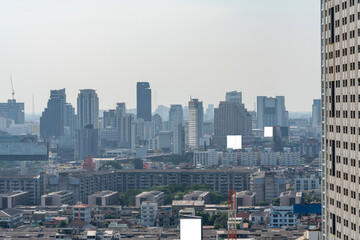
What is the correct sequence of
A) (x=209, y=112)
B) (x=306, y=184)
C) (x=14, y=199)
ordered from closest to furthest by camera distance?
(x=14, y=199) < (x=306, y=184) < (x=209, y=112)

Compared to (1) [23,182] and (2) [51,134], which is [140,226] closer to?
(1) [23,182]

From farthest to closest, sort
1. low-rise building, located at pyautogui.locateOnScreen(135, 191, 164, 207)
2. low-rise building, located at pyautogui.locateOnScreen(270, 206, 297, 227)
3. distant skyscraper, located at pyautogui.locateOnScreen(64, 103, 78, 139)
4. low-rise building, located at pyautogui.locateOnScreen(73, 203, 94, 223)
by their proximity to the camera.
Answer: distant skyscraper, located at pyautogui.locateOnScreen(64, 103, 78, 139) < low-rise building, located at pyautogui.locateOnScreen(135, 191, 164, 207) < low-rise building, located at pyautogui.locateOnScreen(73, 203, 94, 223) < low-rise building, located at pyautogui.locateOnScreen(270, 206, 297, 227)

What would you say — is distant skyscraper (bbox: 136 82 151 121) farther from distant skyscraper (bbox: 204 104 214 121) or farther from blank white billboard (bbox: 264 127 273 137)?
blank white billboard (bbox: 264 127 273 137)

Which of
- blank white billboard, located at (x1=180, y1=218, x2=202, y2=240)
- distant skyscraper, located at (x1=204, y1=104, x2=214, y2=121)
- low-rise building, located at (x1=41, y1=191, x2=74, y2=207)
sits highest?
distant skyscraper, located at (x1=204, y1=104, x2=214, y2=121)

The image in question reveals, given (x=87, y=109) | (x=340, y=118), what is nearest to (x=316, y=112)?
(x=87, y=109)


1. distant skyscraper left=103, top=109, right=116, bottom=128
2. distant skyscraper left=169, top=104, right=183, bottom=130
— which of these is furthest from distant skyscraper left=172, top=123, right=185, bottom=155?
distant skyscraper left=169, top=104, right=183, bottom=130

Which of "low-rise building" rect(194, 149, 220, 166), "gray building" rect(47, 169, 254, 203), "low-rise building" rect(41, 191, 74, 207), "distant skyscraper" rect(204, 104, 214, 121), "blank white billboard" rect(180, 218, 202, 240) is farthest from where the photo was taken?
"distant skyscraper" rect(204, 104, 214, 121)

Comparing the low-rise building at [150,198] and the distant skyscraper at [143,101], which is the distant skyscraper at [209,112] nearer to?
the distant skyscraper at [143,101]

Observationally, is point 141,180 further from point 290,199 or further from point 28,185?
point 290,199
